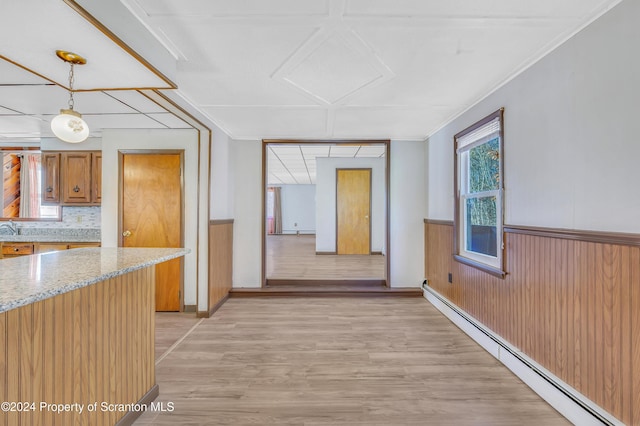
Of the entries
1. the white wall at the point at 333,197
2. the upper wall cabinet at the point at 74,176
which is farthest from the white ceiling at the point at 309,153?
the upper wall cabinet at the point at 74,176

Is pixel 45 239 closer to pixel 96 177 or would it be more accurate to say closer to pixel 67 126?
pixel 96 177

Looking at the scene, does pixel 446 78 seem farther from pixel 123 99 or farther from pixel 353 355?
pixel 123 99

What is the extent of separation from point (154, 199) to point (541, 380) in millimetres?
4023

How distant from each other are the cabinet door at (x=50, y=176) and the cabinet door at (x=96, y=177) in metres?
0.46

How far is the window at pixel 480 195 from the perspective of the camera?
2.49m

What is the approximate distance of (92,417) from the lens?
4.62 feet

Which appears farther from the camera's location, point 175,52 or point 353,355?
point 353,355

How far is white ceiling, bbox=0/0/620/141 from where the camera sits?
1.51 metres

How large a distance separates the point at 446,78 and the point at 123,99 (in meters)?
2.76

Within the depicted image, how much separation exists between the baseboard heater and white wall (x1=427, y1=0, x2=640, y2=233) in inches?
38.6

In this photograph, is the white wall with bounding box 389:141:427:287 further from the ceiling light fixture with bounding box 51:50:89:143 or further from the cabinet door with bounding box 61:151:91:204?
the cabinet door with bounding box 61:151:91:204

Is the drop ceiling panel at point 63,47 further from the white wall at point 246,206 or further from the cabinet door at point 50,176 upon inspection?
the cabinet door at point 50,176

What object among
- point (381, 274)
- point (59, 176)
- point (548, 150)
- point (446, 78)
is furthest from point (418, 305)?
point (59, 176)

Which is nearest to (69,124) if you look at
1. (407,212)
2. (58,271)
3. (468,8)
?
(58,271)
